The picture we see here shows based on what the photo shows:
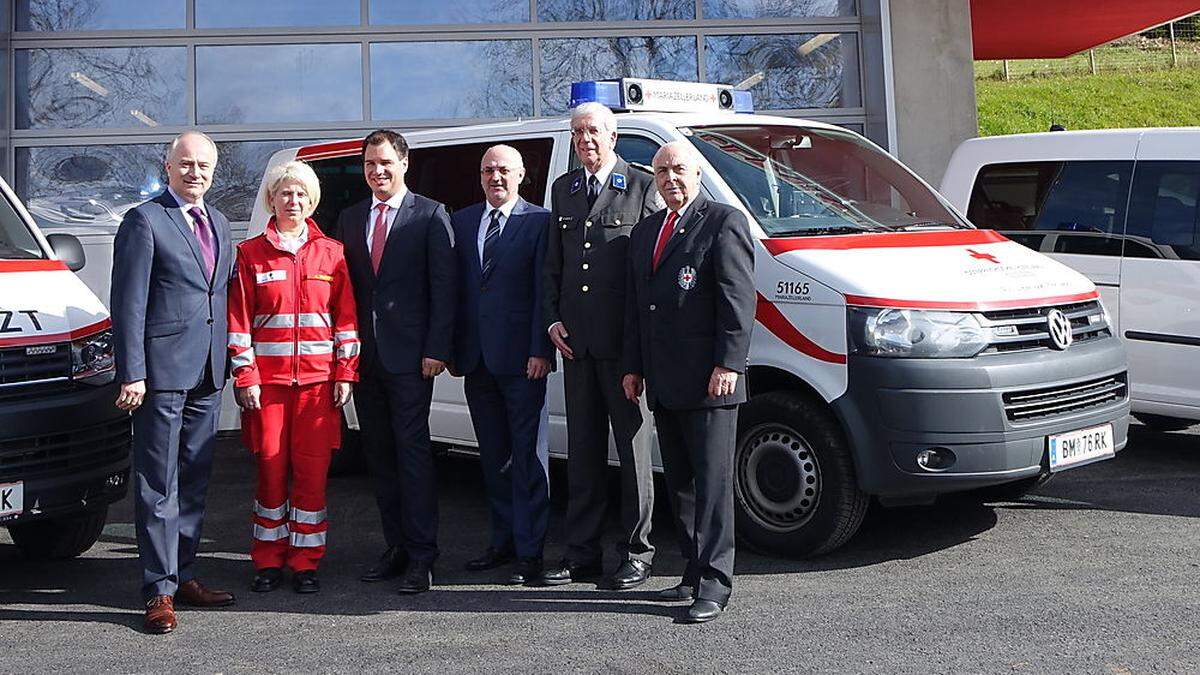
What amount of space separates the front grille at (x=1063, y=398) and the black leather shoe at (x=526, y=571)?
200cm

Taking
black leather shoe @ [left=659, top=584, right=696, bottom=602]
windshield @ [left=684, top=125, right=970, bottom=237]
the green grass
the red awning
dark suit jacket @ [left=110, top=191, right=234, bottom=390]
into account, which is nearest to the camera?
dark suit jacket @ [left=110, top=191, right=234, bottom=390]

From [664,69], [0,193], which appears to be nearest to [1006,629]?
[0,193]

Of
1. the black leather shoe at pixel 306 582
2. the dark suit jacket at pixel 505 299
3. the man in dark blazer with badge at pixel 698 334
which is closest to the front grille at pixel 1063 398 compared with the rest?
the man in dark blazer with badge at pixel 698 334

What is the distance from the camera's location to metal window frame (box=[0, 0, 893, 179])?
11648 mm

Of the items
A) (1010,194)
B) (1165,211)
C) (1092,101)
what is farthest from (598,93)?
(1092,101)

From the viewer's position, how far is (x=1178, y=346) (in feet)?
24.0

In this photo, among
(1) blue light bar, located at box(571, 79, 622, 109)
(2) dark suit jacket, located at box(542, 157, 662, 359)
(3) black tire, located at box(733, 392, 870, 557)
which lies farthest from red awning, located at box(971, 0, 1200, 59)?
(2) dark suit jacket, located at box(542, 157, 662, 359)

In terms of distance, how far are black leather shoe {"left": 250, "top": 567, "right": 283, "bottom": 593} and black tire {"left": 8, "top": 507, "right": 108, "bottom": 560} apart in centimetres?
91

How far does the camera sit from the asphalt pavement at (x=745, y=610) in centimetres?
451

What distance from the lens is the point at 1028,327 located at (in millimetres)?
5543

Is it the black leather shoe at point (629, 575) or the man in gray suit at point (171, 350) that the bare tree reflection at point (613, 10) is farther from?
the black leather shoe at point (629, 575)

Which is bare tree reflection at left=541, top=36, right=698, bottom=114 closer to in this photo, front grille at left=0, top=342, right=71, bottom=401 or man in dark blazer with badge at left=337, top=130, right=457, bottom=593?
man in dark blazer with badge at left=337, top=130, right=457, bottom=593

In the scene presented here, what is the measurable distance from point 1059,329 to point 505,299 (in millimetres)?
2309

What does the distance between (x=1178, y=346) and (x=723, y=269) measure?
12.0ft
